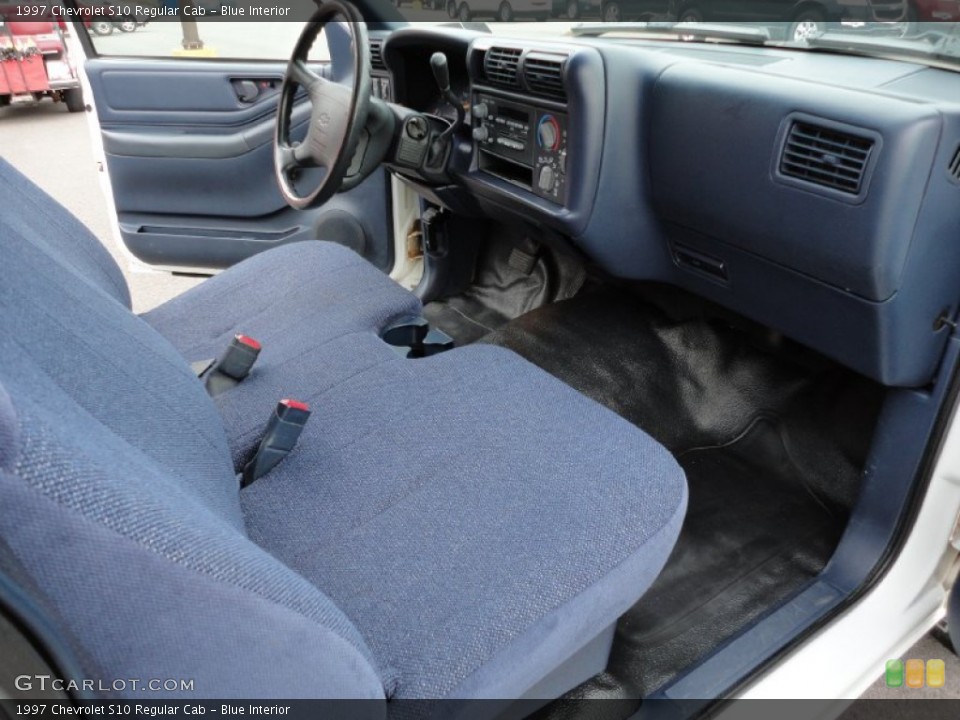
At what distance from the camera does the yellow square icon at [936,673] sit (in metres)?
1.41

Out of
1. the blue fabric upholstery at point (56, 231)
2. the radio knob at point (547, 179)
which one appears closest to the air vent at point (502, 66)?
the radio knob at point (547, 179)

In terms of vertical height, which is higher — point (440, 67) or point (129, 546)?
point (440, 67)

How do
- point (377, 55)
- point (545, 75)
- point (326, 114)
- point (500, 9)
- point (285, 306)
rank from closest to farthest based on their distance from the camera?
1. point (545, 75)
2. point (285, 306)
3. point (326, 114)
4. point (377, 55)
5. point (500, 9)

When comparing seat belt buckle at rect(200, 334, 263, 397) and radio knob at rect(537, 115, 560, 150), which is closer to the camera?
seat belt buckle at rect(200, 334, 263, 397)

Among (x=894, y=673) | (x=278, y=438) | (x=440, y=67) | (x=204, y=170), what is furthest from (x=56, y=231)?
(x=894, y=673)

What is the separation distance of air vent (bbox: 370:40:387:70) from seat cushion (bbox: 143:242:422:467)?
62cm

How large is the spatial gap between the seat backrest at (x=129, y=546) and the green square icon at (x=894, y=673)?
3.23 feet

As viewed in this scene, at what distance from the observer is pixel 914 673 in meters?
1.42

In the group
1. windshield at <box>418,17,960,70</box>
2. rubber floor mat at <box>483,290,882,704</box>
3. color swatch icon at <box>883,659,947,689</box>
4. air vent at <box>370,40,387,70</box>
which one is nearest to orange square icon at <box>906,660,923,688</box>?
color swatch icon at <box>883,659,947,689</box>

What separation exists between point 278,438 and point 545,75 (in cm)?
86

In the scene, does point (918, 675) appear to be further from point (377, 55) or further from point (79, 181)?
point (79, 181)

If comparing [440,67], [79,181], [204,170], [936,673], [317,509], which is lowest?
[936,673]

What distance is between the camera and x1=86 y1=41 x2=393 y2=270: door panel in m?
2.29

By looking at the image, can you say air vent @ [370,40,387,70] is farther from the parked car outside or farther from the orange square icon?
the orange square icon
